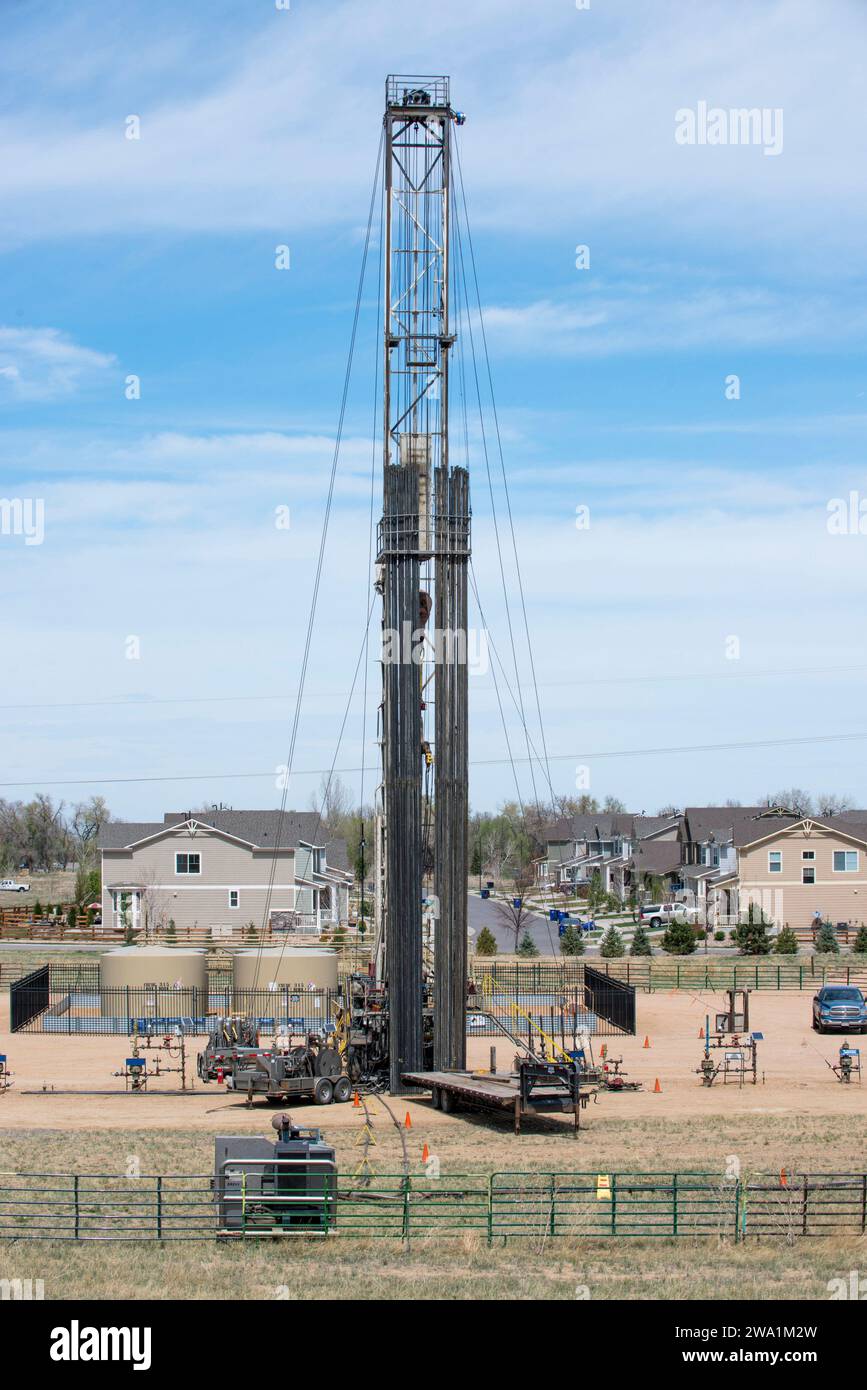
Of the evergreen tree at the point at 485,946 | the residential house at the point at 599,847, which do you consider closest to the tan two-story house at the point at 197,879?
the evergreen tree at the point at 485,946

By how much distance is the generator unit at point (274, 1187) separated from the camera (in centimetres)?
2134

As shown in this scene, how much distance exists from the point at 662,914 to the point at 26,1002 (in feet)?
165

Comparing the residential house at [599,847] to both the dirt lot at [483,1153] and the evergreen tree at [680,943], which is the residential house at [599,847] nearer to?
the evergreen tree at [680,943]

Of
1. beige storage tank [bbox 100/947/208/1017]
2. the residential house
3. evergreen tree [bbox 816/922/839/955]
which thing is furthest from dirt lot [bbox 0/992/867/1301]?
the residential house

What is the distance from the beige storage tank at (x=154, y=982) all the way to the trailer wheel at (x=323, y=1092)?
645 inches

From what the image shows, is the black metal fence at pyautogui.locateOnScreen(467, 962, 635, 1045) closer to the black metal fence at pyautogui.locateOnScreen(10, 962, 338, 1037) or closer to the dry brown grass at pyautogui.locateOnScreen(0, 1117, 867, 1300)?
the black metal fence at pyautogui.locateOnScreen(10, 962, 338, 1037)

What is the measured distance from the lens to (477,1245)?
21.0m

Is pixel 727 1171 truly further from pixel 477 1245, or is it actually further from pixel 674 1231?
pixel 477 1245

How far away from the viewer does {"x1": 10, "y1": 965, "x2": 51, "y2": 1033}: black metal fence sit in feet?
162

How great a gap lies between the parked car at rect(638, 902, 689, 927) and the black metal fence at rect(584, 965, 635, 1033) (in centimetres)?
3656

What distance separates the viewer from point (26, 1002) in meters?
50.4

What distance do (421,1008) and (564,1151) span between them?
21.4ft

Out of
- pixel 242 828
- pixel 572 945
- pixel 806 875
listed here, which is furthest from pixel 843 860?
pixel 242 828
